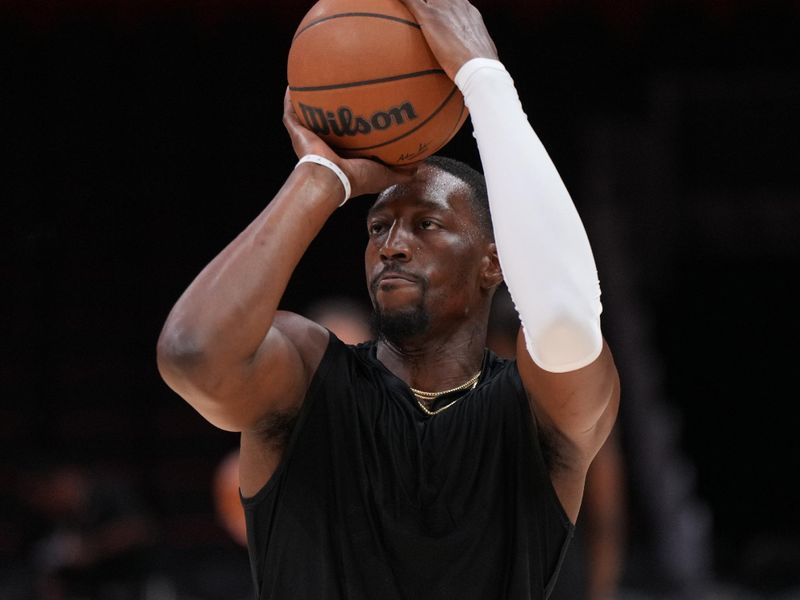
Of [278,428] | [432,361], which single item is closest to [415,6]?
[432,361]

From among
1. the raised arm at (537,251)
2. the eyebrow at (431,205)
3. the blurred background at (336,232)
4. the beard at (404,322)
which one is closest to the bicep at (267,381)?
the beard at (404,322)

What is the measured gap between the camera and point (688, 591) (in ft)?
25.0

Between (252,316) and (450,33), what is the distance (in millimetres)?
706

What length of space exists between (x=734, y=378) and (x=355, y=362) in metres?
7.51

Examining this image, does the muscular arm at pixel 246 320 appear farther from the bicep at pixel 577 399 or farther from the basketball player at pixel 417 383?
the bicep at pixel 577 399

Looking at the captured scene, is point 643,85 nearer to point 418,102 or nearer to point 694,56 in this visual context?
point 694,56

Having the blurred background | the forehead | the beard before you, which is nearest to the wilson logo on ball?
the forehead

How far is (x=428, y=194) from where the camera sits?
291cm

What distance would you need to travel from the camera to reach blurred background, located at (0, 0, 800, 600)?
8.99m

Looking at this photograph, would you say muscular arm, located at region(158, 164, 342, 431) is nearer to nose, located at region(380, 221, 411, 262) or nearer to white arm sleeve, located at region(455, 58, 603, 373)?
nose, located at region(380, 221, 411, 262)

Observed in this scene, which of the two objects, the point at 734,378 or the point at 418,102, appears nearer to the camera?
the point at 418,102

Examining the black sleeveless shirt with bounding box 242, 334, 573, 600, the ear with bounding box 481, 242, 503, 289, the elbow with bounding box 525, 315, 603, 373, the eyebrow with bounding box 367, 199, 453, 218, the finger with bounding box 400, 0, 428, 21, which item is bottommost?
the black sleeveless shirt with bounding box 242, 334, 573, 600

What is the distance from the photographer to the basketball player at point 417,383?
8.13 ft

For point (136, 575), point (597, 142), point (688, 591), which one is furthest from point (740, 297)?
point (136, 575)
